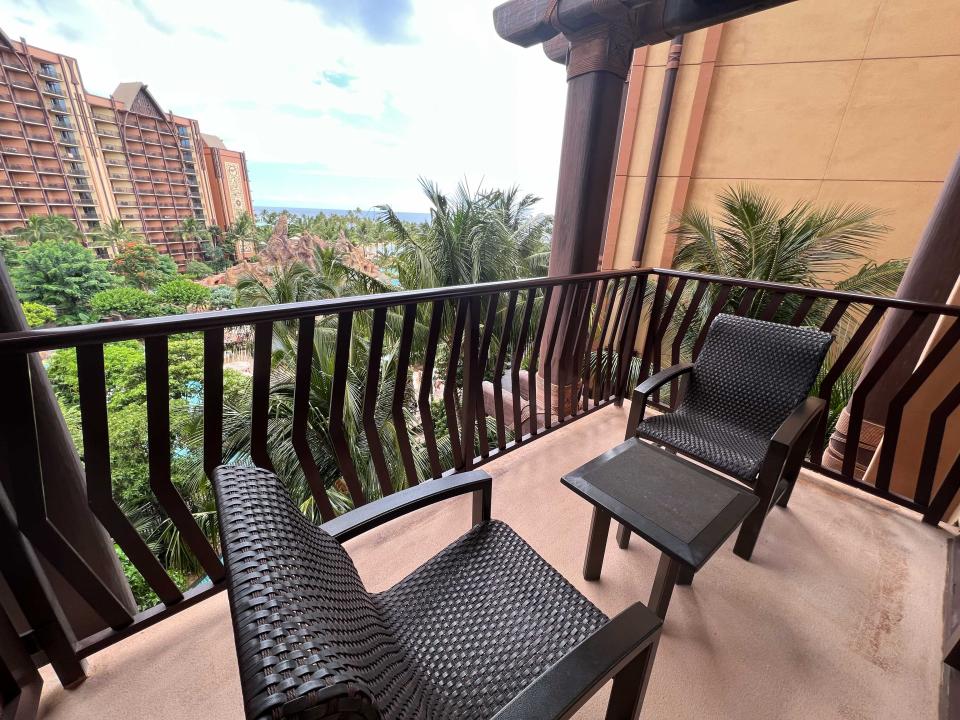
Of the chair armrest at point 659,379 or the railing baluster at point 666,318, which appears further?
the railing baluster at point 666,318

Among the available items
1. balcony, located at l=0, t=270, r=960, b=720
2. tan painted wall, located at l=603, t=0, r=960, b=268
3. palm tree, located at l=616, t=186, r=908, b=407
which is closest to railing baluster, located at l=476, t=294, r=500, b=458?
balcony, located at l=0, t=270, r=960, b=720

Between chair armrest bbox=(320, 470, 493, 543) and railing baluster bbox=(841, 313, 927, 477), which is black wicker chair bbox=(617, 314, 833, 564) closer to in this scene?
railing baluster bbox=(841, 313, 927, 477)

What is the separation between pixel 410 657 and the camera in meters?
0.95

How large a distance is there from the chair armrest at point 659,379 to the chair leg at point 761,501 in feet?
1.80

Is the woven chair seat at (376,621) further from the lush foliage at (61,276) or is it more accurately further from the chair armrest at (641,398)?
the lush foliage at (61,276)

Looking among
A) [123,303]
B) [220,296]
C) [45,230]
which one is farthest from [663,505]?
[220,296]

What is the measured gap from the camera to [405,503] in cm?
111

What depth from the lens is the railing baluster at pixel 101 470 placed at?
105cm

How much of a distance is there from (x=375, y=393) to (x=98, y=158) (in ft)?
67.4

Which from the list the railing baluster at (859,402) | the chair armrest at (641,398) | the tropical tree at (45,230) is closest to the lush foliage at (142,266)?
the tropical tree at (45,230)

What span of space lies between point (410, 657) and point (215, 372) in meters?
1.02

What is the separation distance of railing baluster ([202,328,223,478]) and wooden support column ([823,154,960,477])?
367 centimetres

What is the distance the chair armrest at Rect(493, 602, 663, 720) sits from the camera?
0.69 meters

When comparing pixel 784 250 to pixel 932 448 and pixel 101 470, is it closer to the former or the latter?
pixel 932 448
